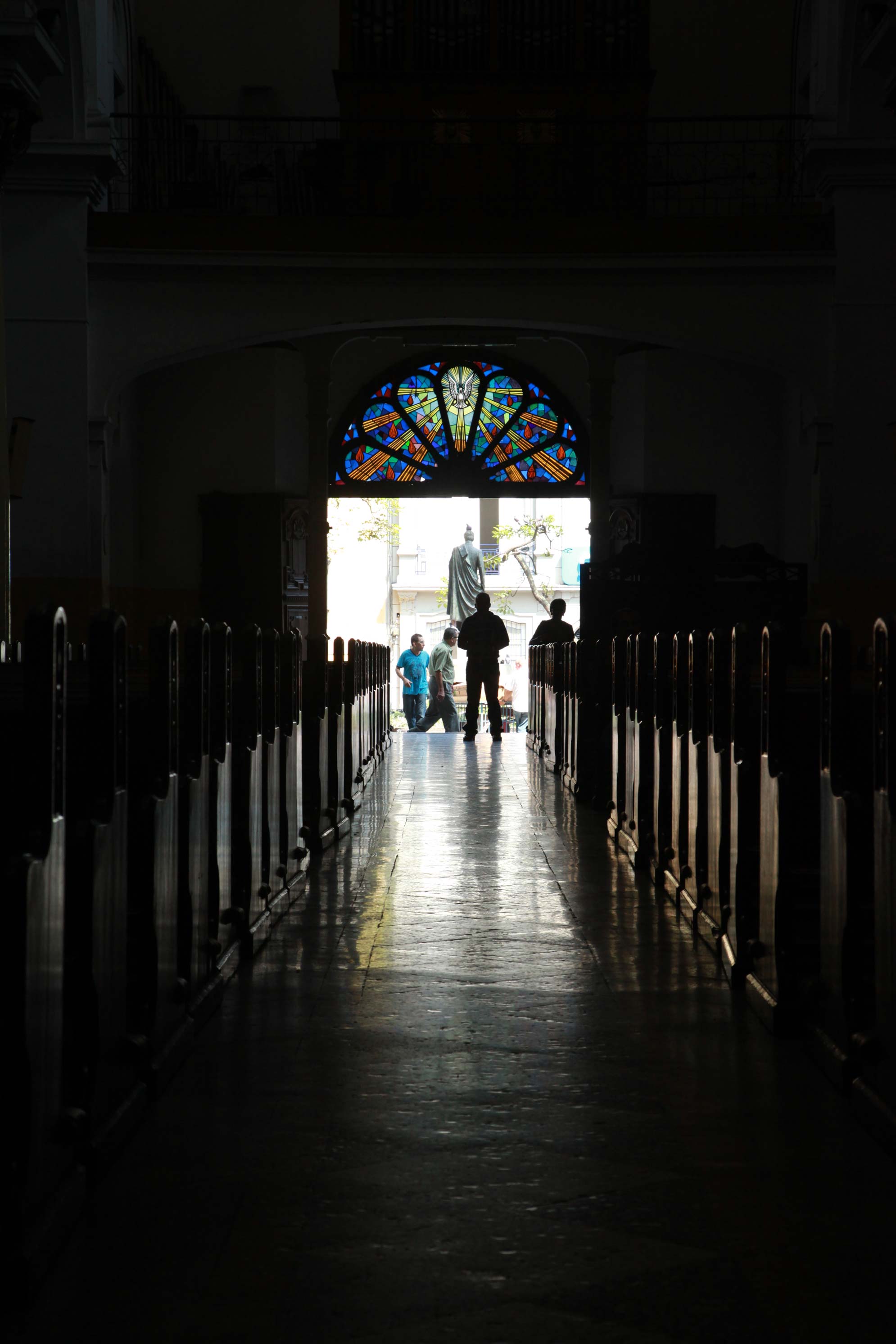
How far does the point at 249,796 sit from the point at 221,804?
16.2 inches

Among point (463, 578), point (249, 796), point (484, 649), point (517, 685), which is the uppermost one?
point (463, 578)

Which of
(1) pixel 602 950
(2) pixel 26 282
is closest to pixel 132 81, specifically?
(2) pixel 26 282

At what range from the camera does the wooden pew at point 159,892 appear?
2607 mm

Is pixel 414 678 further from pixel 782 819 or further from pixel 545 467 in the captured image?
pixel 782 819

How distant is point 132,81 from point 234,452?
3.96 meters

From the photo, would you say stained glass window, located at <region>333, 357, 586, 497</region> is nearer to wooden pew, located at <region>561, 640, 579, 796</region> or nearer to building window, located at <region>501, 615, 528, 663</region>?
wooden pew, located at <region>561, 640, 579, 796</region>

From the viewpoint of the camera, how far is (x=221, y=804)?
11.2 ft

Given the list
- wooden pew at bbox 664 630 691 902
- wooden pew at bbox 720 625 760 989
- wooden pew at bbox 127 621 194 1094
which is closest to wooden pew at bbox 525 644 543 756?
wooden pew at bbox 664 630 691 902

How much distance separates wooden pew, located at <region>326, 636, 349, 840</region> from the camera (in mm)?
6129

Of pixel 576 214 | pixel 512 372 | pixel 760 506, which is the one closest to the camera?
pixel 576 214

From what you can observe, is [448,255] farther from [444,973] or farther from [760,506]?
[444,973]

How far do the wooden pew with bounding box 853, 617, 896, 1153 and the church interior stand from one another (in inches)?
0.5

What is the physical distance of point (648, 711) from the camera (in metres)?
5.20

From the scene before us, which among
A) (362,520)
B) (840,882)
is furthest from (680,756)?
(362,520)
